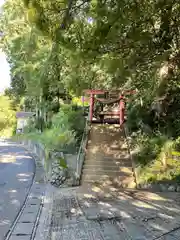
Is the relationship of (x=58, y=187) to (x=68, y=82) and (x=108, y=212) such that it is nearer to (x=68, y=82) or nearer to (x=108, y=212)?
(x=108, y=212)

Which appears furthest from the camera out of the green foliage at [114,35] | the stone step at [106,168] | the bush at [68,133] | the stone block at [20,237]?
the bush at [68,133]

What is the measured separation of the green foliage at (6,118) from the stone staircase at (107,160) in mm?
28498

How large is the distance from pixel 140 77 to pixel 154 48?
194cm

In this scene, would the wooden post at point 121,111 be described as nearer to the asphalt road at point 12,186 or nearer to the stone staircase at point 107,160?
the stone staircase at point 107,160

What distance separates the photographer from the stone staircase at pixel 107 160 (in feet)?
30.4

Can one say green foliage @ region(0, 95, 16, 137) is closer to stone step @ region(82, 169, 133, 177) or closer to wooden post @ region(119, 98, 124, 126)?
wooden post @ region(119, 98, 124, 126)

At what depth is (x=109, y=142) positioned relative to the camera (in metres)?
11.9

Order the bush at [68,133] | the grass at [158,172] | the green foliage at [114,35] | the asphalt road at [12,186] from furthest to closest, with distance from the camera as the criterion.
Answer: the bush at [68,133] < the grass at [158,172] < the asphalt road at [12,186] < the green foliage at [114,35]

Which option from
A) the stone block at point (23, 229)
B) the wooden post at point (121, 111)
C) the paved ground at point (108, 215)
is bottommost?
the stone block at point (23, 229)

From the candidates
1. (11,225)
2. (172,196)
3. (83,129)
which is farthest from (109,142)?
(11,225)

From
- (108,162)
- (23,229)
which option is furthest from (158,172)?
(23,229)

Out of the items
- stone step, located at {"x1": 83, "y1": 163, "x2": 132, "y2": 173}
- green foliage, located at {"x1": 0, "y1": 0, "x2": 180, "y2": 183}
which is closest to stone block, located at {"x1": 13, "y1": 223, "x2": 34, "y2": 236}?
green foliage, located at {"x1": 0, "y1": 0, "x2": 180, "y2": 183}

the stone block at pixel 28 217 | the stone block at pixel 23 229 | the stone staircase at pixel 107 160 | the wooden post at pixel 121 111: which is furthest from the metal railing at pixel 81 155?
the stone block at pixel 23 229

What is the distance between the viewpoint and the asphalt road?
6.37m
